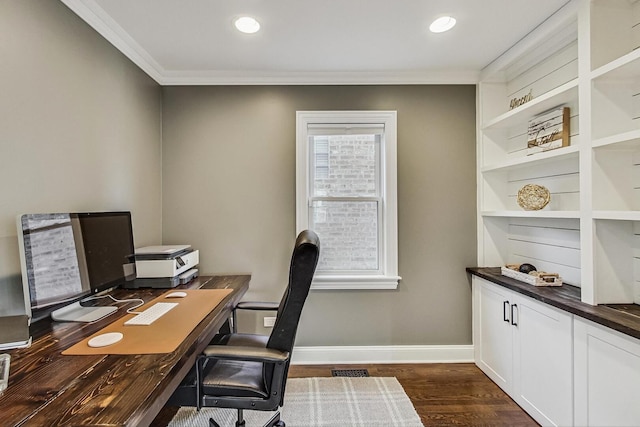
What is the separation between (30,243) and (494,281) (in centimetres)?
270

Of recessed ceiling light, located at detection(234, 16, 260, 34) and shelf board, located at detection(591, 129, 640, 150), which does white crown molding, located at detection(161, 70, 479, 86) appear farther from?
shelf board, located at detection(591, 129, 640, 150)

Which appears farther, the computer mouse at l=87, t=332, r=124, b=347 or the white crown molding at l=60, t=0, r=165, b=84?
the white crown molding at l=60, t=0, r=165, b=84

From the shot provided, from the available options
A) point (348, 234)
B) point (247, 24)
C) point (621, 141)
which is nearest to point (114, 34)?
point (247, 24)

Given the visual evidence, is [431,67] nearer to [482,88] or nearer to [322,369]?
[482,88]

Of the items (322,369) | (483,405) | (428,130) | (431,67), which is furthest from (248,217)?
(483,405)

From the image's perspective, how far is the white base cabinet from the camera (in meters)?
1.71

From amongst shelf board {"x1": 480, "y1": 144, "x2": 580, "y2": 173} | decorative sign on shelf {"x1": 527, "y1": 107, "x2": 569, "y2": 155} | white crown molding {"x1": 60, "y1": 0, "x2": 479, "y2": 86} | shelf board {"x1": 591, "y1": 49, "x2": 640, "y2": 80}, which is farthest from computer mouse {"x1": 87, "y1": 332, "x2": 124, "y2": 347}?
decorative sign on shelf {"x1": 527, "y1": 107, "x2": 569, "y2": 155}

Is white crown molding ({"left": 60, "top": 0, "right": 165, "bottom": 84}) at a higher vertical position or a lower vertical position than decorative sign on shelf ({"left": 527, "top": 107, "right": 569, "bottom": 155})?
higher

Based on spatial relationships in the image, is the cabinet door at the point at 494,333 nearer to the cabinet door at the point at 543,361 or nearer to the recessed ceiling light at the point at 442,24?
the cabinet door at the point at 543,361

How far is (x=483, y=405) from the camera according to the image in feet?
6.84

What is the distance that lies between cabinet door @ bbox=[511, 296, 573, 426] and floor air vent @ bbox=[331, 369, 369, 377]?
3.48ft

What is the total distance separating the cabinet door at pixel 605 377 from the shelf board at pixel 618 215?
1.75 ft

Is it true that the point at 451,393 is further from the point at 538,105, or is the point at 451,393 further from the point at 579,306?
the point at 538,105

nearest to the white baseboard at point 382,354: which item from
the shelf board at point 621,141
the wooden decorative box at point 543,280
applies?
the wooden decorative box at point 543,280
